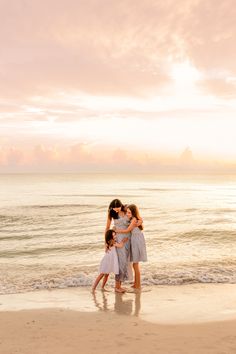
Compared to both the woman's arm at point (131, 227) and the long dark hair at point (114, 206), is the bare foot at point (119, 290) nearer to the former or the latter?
the woman's arm at point (131, 227)

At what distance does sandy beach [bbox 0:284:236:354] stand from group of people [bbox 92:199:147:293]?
60 centimetres

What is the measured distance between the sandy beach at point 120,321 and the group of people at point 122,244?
0.60 m

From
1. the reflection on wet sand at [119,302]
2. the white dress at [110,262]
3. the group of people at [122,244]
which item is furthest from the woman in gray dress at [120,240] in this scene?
the reflection on wet sand at [119,302]

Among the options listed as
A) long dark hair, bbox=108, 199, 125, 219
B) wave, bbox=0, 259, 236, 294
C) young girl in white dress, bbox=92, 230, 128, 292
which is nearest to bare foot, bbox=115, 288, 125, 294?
young girl in white dress, bbox=92, 230, 128, 292

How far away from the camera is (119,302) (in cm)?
1029

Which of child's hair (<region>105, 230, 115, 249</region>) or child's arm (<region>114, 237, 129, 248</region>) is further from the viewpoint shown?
child's arm (<region>114, 237, 129, 248</region>)

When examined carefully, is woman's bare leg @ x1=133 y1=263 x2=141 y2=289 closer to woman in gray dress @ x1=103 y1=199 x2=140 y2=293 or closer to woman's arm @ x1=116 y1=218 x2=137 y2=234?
woman in gray dress @ x1=103 y1=199 x2=140 y2=293

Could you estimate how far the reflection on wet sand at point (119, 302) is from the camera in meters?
9.52

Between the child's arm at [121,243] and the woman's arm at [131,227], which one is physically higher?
the woman's arm at [131,227]

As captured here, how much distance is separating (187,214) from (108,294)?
28.2 m

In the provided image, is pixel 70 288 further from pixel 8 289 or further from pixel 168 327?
pixel 168 327

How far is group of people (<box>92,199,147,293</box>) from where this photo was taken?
11.3 meters

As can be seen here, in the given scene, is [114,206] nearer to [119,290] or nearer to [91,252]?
[119,290]

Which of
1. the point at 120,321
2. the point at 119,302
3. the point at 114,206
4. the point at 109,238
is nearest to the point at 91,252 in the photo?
the point at 109,238
